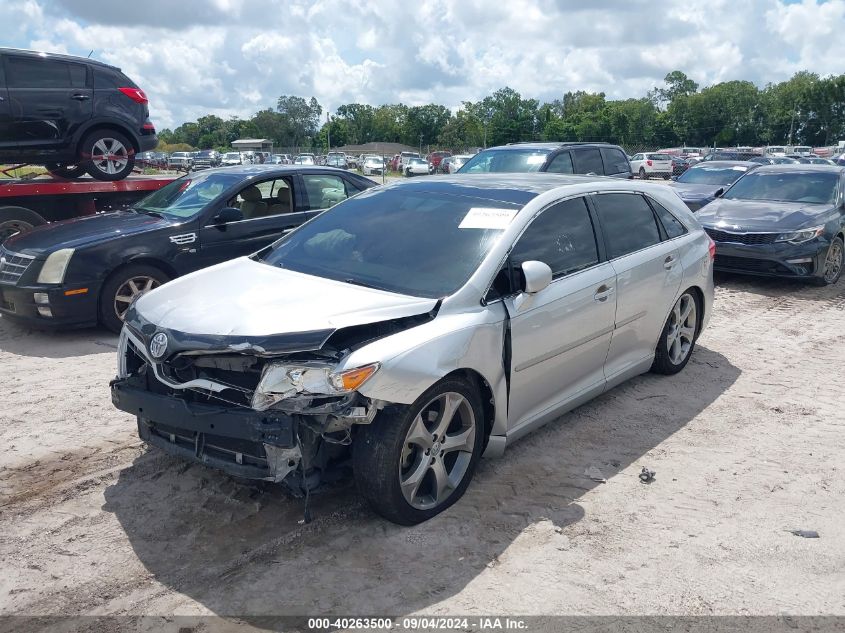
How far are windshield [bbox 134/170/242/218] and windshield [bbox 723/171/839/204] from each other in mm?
7630

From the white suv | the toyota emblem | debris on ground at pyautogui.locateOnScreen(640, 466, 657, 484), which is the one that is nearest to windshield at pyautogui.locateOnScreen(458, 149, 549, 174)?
debris on ground at pyautogui.locateOnScreen(640, 466, 657, 484)

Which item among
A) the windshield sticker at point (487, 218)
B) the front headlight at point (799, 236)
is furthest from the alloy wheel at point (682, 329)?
the front headlight at point (799, 236)

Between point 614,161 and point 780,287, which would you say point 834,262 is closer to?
point 780,287

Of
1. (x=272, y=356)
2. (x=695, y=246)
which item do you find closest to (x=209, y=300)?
(x=272, y=356)

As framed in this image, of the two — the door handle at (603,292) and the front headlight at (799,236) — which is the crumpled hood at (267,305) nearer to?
the door handle at (603,292)

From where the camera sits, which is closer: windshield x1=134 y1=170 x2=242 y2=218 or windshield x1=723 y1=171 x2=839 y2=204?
windshield x1=134 y1=170 x2=242 y2=218

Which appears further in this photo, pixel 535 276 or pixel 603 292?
pixel 603 292

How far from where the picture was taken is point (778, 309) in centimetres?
845

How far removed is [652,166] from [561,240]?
43.1 m

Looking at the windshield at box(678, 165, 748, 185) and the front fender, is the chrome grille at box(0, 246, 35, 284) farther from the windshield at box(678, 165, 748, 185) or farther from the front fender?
the windshield at box(678, 165, 748, 185)

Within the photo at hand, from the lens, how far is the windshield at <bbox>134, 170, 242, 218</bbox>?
760cm

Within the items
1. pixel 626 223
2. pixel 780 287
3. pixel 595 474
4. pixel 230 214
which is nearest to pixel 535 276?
pixel 595 474

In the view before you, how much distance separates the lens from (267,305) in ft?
12.0

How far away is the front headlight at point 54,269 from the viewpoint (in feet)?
21.6
